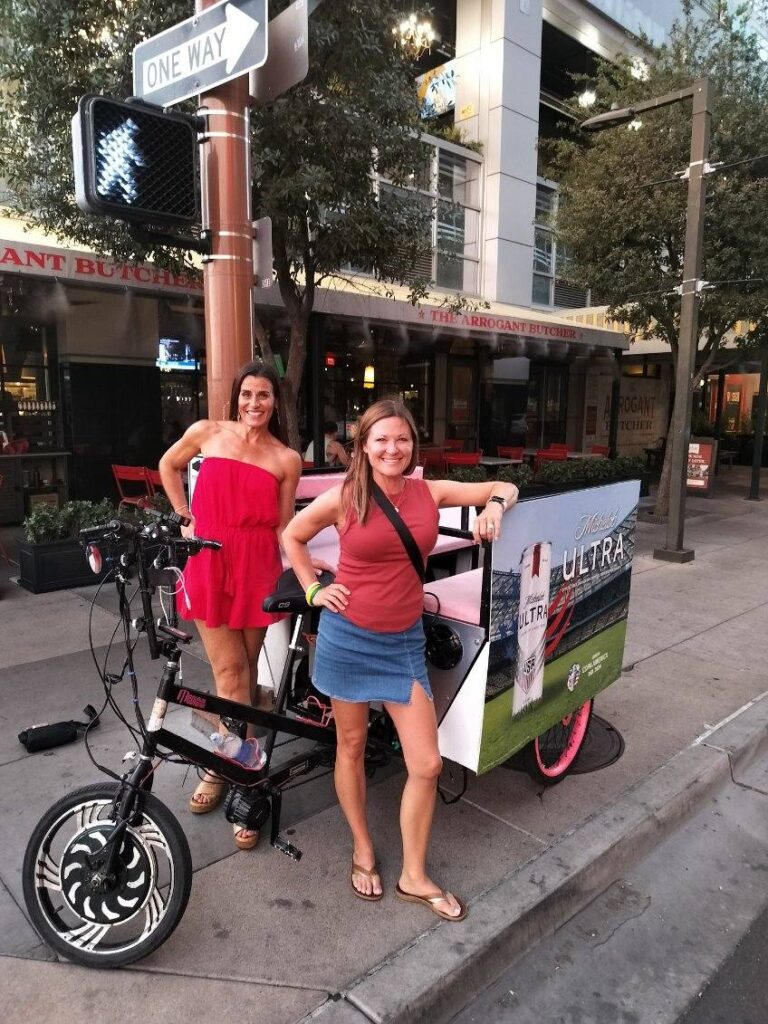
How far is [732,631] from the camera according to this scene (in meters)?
6.05

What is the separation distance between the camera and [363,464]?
97.9 inches

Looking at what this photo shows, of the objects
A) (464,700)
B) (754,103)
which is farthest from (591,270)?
(464,700)

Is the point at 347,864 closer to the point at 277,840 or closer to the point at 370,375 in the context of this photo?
the point at 277,840

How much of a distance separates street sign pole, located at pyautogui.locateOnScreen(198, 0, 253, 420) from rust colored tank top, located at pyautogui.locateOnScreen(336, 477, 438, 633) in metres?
1.41

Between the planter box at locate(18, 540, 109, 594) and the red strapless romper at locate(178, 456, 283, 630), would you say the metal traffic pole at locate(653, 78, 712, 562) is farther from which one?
the red strapless romper at locate(178, 456, 283, 630)

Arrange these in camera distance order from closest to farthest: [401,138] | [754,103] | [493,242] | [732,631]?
[732,631], [401,138], [754,103], [493,242]

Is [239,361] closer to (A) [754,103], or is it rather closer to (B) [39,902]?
(B) [39,902]

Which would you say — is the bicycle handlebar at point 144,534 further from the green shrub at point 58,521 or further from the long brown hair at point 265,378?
the green shrub at point 58,521

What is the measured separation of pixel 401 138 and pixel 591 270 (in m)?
4.44

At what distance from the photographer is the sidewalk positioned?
2236 millimetres

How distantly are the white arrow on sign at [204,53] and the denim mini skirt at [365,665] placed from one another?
268 cm

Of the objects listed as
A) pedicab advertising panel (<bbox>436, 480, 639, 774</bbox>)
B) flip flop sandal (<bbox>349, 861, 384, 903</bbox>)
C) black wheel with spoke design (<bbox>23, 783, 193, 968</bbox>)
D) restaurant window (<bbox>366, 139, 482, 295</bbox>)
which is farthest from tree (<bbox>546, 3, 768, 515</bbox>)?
black wheel with spoke design (<bbox>23, 783, 193, 968</bbox>)

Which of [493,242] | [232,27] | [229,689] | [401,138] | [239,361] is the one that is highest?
[493,242]

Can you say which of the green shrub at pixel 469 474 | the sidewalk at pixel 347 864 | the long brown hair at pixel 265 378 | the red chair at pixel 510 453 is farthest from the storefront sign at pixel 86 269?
the red chair at pixel 510 453
